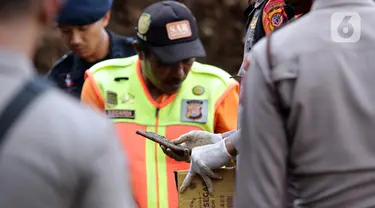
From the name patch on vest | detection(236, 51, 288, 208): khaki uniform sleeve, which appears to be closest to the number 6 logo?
detection(236, 51, 288, 208): khaki uniform sleeve

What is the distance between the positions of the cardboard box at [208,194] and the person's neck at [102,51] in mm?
1576

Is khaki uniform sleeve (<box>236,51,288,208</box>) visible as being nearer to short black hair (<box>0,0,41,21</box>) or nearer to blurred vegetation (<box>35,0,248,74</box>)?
short black hair (<box>0,0,41,21</box>)

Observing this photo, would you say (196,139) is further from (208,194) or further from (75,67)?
(75,67)

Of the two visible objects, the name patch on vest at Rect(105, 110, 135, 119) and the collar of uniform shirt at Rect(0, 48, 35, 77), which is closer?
the collar of uniform shirt at Rect(0, 48, 35, 77)

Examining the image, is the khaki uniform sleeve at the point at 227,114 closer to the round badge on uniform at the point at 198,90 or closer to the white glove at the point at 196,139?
the round badge on uniform at the point at 198,90

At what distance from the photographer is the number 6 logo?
264cm

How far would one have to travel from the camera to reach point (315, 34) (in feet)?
8.68

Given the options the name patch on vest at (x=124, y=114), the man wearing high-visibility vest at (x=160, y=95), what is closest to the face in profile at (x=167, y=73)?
the man wearing high-visibility vest at (x=160, y=95)

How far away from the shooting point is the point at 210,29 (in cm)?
873

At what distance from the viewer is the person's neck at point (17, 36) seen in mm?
1926

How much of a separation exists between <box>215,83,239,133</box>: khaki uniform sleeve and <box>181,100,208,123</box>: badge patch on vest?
0.06 metres

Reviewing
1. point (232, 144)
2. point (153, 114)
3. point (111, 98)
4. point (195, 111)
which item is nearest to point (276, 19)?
point (232, 144)

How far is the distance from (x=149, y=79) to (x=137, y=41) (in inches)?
7.6

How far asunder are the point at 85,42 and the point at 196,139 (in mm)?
1272
